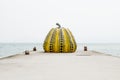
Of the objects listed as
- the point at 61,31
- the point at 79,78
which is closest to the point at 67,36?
the point at 61,31

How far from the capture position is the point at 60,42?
22.9 m

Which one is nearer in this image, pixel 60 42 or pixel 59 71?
pixel 59 71

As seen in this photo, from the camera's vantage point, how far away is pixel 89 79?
23.6ft

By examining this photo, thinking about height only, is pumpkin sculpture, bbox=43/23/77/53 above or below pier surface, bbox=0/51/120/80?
above

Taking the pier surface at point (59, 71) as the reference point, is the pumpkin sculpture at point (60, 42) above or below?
above

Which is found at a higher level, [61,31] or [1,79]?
[61,31]

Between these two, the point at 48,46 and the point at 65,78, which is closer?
the point at 65,78

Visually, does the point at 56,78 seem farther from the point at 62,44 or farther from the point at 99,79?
the point at 62,44

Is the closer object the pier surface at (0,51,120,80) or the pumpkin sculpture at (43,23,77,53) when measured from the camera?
the pier surface at (0,51,120,80)

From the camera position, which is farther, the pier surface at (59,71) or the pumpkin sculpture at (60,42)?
the pumpkin sculpture at (60,42)

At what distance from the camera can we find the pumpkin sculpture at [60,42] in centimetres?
2290

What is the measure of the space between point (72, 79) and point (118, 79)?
1.08 meters

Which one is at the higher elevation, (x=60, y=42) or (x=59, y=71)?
(x=60, y=42)

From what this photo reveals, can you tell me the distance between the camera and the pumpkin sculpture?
2290 centimetres
